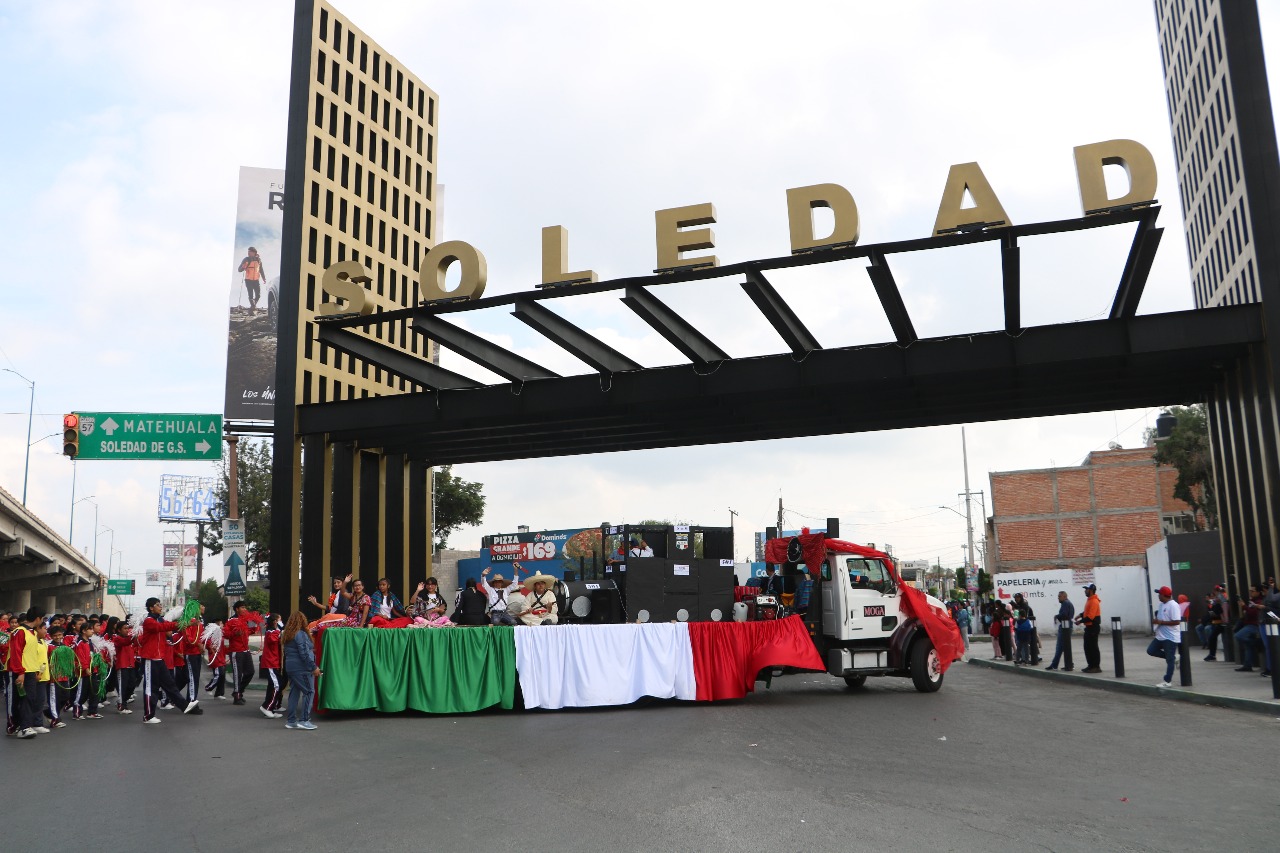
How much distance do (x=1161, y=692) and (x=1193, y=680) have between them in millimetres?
2098

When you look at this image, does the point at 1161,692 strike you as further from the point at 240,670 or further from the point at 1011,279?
the point at 240,670

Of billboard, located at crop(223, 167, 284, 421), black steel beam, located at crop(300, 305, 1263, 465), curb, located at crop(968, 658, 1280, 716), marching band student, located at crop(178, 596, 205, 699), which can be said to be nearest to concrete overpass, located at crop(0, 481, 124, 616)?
billboard, located at crop(223, 167, 284, 421)

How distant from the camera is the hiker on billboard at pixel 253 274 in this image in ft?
175

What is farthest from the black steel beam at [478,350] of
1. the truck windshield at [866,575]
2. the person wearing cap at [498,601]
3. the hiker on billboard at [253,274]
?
the hiker on billboard at [253,274]

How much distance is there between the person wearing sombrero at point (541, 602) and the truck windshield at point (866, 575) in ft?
17.4

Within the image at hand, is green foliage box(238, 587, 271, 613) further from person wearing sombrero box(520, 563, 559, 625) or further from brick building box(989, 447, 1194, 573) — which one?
brick building box(989, 447, 1194, 573)

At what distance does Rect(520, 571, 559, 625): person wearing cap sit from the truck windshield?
529cm

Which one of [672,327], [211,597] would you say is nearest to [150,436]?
[672,327]

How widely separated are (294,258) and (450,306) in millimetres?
6228

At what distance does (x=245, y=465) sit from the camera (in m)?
55.3

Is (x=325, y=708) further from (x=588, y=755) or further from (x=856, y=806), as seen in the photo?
(x=856, y=806)

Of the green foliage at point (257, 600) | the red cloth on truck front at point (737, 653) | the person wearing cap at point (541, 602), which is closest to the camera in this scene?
the red cloth on truck front at point (737, 653)

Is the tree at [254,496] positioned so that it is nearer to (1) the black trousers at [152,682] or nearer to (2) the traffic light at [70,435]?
(2) the traffic light at [70,435]

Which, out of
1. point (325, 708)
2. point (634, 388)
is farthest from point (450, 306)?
point (325, 708)
